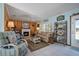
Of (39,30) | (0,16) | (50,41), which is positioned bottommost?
(50,41)

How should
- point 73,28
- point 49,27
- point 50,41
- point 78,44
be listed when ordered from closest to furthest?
point 78,44
point 73,28
point 50,41
point 49,27

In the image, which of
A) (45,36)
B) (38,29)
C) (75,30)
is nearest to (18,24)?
(38,29)

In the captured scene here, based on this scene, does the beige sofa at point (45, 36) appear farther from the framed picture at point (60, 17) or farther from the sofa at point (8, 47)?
the sofa at point (8, 47)

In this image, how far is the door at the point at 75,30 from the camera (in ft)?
16.6

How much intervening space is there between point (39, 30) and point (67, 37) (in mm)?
2752

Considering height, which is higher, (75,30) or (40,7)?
(40,7)

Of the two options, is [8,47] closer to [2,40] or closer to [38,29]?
[2,40]

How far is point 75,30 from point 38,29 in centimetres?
356

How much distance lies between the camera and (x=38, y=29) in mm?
8273

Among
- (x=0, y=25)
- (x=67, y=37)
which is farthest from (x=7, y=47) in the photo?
(x=67, y=37)

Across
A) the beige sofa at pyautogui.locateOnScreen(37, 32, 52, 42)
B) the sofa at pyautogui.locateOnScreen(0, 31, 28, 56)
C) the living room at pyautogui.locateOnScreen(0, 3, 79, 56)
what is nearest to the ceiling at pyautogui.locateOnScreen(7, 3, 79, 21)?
the living room at pyautogui.locateOnScreen(0, 3, 79, 56)

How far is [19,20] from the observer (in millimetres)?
7922

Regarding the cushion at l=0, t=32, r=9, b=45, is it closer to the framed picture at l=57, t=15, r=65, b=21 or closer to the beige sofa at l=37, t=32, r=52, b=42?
the beige sofa at l=37, t=32, r=52, b=42

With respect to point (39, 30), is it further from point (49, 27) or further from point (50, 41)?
point (50, 41)
